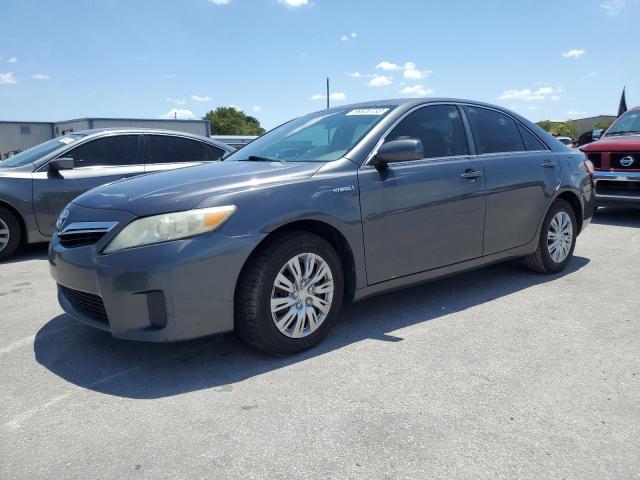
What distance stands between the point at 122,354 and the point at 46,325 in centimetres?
90

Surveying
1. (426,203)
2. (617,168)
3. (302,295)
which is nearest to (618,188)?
(617,168)

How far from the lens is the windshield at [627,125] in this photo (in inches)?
339

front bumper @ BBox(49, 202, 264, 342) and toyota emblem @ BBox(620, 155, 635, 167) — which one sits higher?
toyota emblem @ BBox(620, 155, 635, 167)

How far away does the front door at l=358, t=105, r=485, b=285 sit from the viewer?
3393 mm

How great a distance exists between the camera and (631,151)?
7.60 metres

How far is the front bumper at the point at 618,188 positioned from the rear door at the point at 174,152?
5.62 metres

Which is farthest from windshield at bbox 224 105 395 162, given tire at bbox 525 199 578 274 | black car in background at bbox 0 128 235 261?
black car in background at bbox 0 128 235 261

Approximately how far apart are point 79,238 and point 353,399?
69.7 inches

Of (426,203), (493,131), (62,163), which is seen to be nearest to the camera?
(426,203)

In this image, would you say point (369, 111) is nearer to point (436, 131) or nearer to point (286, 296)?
point (436, 131)

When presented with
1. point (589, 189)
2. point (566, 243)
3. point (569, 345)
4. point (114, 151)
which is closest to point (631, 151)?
point (589, 189)

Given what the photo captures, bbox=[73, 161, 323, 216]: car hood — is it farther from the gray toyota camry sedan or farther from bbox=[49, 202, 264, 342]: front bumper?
bbox=[49, 202, 264, 342]: front bumper

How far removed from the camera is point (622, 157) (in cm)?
775

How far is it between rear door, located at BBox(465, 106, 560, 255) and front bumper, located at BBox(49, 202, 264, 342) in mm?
2160
